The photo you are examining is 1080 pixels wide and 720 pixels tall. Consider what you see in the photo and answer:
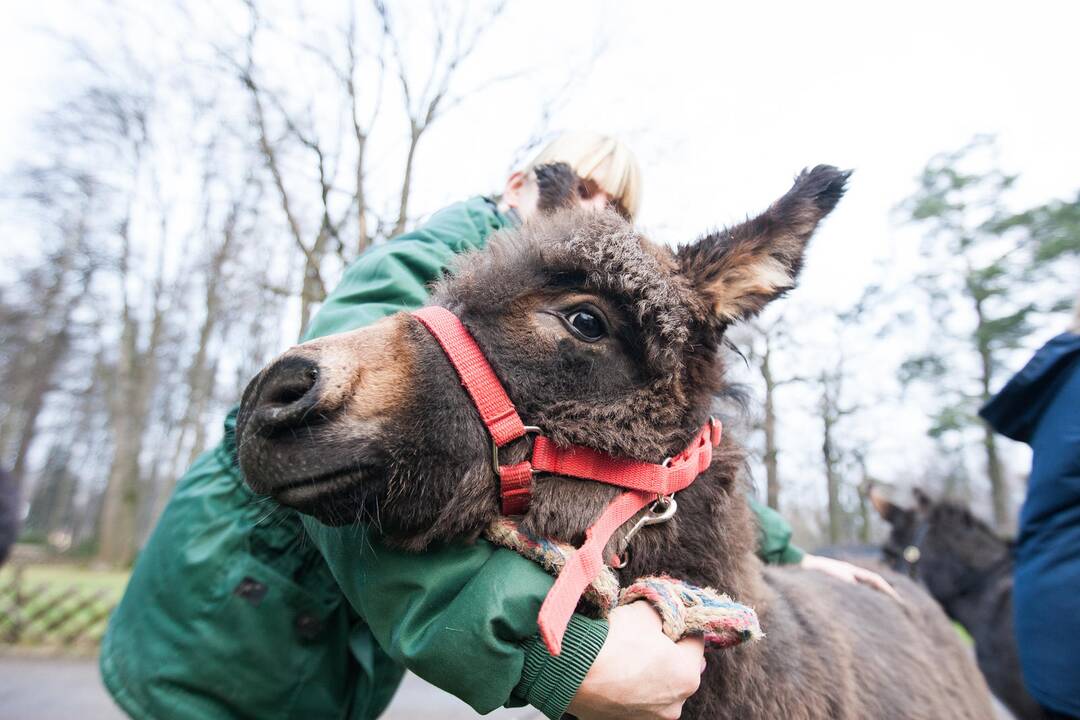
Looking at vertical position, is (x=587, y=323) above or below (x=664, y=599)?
above

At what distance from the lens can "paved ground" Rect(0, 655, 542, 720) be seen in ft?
22.3

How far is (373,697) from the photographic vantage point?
2574mm

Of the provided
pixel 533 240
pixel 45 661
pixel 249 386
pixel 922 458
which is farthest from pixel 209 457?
pixel 922 458

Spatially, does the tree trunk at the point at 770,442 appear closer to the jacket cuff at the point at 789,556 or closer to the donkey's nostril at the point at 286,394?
the jacket cuff at the point at 789,556

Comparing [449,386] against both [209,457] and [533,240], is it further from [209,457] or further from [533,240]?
[209,457]

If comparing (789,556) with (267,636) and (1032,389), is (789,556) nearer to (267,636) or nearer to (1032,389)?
(1032,389)

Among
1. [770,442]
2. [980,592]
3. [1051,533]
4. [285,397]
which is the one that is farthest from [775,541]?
[770,442]

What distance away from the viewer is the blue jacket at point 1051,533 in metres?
2.51

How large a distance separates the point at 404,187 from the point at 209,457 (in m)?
7.01

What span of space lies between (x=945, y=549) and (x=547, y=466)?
7017 mm

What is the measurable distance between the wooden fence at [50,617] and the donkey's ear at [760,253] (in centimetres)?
1140

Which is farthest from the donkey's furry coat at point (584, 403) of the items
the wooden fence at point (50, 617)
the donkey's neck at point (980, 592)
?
the wooden fence at point (50, 617)

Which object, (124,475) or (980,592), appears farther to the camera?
(124,475)

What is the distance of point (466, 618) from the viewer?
4.69 ft
